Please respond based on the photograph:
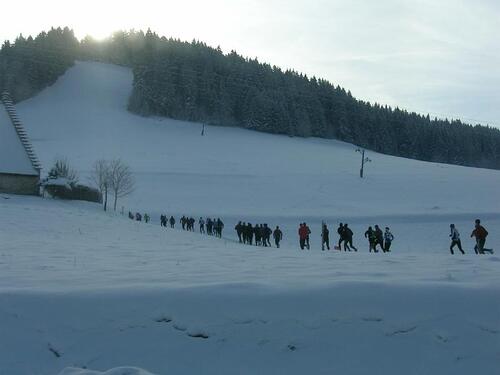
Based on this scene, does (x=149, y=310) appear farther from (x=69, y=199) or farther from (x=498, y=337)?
(x=69, y=199)

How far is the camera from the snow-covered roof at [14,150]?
3625cm

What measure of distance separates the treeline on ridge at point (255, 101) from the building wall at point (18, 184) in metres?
69.8

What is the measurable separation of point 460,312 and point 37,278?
628cm

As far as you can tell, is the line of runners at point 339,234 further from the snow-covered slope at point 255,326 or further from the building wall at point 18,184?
the snow-covered slope at point 255,326

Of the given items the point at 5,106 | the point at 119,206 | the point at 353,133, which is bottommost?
the point at 119,206

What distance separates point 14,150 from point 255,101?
2829 inches

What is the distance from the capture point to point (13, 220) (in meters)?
24.3

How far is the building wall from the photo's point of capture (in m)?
35.5

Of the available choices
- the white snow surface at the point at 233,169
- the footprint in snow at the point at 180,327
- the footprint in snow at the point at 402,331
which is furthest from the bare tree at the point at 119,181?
the footprint in snow at the point at 402,331

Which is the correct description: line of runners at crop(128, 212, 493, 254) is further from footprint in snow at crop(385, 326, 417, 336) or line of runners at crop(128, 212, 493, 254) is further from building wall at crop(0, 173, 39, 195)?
footprint in snow at crop(385, 326, 417, 336)

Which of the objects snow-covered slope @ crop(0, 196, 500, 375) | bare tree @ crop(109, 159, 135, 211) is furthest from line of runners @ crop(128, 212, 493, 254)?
snow-covered slope @ crop(0, 196, 500, 375)

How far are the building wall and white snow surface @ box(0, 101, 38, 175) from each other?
11.7 inches

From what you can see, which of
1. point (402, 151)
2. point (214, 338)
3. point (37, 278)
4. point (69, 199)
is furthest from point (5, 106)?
point (402, 151)

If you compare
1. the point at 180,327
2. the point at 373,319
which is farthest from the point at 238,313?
the point at 373,319
